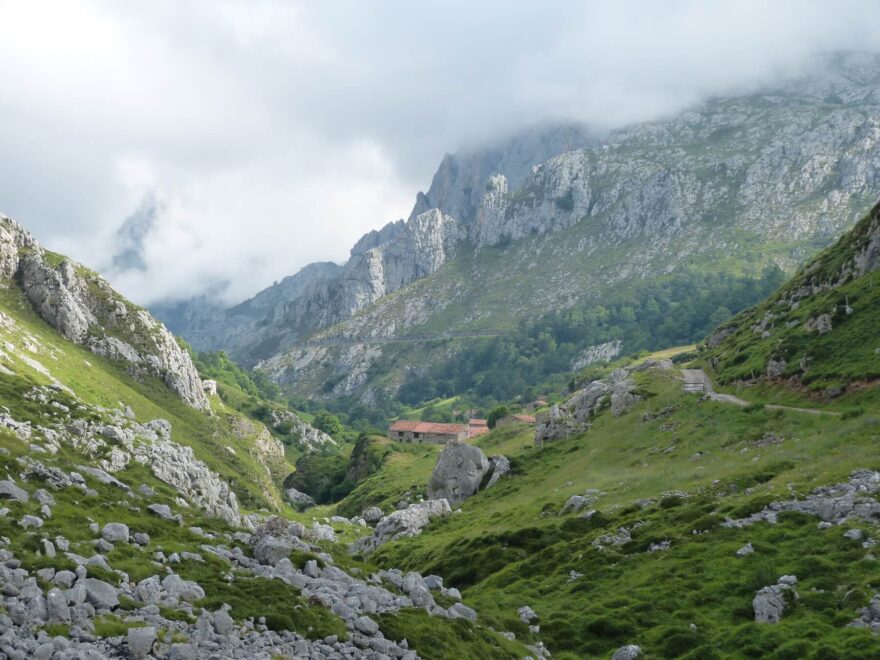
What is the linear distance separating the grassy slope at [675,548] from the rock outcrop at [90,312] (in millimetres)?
89105

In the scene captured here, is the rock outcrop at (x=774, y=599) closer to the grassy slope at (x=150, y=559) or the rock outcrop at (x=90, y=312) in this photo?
the grassy slope at (x=150, y=559)

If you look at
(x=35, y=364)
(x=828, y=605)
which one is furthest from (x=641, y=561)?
(x=35, y=364)

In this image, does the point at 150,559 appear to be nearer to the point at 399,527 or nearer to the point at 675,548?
the point at 675,548

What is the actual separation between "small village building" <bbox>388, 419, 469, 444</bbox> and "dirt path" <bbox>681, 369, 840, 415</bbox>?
316ft

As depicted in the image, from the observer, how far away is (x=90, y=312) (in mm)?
136375

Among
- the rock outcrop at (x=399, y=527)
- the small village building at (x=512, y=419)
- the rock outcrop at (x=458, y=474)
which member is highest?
the small village building at (x=512, y=419)

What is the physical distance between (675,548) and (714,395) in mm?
41374

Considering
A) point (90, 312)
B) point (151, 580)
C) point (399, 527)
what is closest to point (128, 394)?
point (90, 312)

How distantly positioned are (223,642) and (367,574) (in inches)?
489

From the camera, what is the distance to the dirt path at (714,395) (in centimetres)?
6129

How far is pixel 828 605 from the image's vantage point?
96.5ft

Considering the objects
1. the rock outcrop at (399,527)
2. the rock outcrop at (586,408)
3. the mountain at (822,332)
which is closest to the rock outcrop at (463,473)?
the rock outcrop at (399,527)

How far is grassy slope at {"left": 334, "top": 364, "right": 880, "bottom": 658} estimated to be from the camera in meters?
30.2

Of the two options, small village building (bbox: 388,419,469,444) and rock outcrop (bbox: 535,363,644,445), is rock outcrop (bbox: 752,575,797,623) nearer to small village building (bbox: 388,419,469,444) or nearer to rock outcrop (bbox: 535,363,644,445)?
rock outcrop (bbox: 535,363,644,445)
